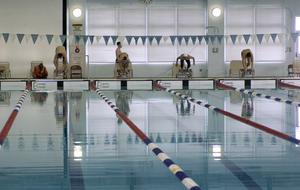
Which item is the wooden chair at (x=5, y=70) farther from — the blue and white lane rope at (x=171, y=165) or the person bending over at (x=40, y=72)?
the blue and white lane rope at (x=171, y=165)

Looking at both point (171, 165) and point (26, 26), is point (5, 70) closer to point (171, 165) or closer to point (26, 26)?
point (26, 26)

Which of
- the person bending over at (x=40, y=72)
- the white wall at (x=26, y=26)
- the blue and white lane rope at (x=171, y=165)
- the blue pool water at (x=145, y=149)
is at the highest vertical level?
the white wall at (x=26, y=26)

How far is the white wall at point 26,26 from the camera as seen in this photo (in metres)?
19.0

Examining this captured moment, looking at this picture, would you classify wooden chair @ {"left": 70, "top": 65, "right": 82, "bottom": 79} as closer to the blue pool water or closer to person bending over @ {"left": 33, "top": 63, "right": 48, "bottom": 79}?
person bending over @ {"left": 33, "top": 63, "right": 48, "bottom": 79}

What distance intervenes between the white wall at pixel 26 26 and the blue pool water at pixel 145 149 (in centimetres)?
987

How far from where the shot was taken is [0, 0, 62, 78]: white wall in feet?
62.5

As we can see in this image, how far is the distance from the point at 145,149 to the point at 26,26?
1454cm

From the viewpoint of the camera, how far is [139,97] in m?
12.1

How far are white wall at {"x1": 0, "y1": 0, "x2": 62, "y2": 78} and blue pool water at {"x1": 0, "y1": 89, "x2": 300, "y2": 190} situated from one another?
9868mm

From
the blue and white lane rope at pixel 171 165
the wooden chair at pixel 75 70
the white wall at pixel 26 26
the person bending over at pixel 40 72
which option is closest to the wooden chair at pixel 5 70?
the white wall at pixel 26 26

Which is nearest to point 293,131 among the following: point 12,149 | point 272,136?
point 272,136

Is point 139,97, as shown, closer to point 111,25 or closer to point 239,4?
point 111,25

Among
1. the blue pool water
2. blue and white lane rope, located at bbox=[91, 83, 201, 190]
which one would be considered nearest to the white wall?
the blue pool water

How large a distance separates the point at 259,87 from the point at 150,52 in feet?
17.4
